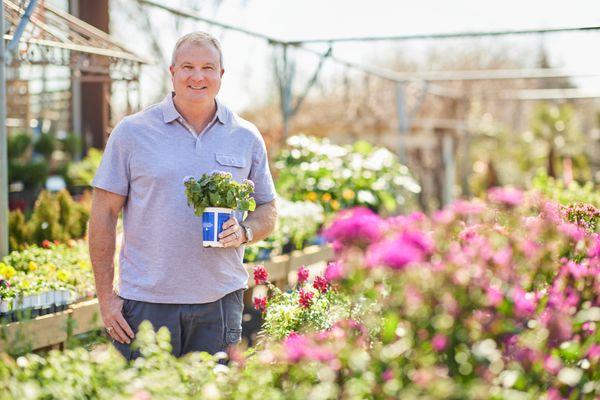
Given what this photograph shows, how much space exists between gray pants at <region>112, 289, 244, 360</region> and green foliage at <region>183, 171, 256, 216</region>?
0.39 meters

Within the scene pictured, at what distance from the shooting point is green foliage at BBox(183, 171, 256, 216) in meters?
2.59

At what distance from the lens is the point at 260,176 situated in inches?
118

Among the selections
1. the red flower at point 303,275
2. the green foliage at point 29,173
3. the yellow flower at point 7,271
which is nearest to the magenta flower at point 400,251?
the red flower at point 303,275

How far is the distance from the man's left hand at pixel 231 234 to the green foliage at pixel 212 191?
0.19 ft

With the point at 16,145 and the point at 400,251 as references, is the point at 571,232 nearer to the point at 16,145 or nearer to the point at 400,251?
the point at 400,251

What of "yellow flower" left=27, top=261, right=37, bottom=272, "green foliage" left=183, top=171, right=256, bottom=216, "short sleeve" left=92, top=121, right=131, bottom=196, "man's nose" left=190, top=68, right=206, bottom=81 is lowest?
"yellow flower" left=27, top=261, right=37, bottom=272

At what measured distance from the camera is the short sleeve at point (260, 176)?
297 centimetres

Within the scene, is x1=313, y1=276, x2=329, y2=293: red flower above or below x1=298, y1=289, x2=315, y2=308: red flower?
above

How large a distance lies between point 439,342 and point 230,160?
51.7 inches

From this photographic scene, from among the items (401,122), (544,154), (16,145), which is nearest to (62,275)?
(16,145)

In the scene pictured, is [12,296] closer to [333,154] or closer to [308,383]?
[308,383]

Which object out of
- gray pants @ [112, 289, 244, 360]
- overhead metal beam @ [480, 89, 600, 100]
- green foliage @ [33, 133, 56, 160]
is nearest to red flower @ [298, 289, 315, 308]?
gray pants @ [112, 289, 244, 360]

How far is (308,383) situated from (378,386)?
0.69 ft

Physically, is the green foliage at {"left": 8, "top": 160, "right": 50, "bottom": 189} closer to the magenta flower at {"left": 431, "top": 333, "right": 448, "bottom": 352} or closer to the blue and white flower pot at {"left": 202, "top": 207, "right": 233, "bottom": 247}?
the blue and white flower pot at {"left": 202, "top": 207, "right": 233, "bottom": 247}
